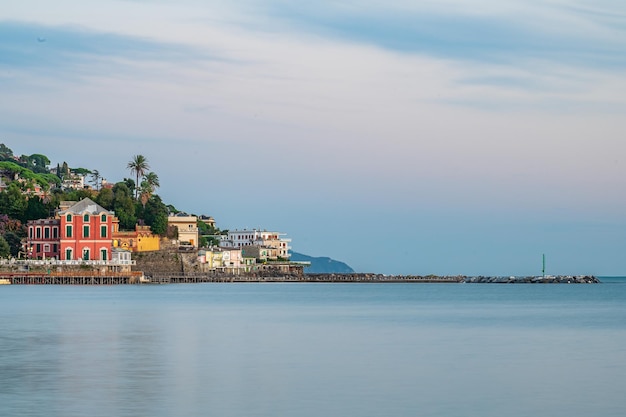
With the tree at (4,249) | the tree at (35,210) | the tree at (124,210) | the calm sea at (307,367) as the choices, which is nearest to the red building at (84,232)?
the tree at (4,249)

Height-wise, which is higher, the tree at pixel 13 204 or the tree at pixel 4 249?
the tree at pixel 13 204

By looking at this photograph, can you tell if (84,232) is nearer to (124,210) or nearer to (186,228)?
(124,210)

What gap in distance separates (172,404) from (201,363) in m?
10.1

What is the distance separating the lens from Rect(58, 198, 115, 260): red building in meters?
141

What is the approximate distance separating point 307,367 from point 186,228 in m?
147

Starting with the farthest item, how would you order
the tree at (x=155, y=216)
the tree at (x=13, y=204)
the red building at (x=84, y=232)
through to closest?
the tree at (x=155, y=216) < the tree at (x=13, y=204) < the red building at (x=84, y=232)

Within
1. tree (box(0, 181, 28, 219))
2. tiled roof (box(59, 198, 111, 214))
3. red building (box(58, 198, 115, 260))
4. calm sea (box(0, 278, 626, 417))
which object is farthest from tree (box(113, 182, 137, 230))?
calm sea (box(0, 278, 626, 417))

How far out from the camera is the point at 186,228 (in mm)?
182500

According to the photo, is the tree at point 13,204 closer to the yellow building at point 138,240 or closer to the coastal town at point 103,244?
the coastal town at point 103,244

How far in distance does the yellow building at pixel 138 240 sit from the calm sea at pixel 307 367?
92.3m

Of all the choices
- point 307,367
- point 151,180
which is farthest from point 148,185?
point 307,367

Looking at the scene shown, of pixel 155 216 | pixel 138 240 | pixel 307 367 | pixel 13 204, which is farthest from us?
pixel 155 216

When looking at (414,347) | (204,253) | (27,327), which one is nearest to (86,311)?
(27,327)

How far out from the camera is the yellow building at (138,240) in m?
159
